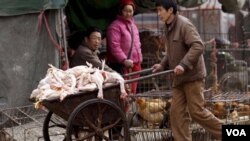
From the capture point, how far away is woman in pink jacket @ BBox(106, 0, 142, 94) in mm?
11688

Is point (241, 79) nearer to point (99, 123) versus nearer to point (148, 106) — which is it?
point (148, 106)

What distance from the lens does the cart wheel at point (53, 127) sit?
371 inches

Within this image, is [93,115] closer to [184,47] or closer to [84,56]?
[184,47]

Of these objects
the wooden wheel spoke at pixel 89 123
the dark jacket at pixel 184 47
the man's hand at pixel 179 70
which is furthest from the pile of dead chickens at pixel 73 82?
the dark jacket at pixel 184 47

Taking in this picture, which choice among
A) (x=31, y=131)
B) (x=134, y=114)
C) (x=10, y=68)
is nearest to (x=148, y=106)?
(x=134, y=114)

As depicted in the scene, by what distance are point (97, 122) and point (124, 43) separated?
3.31 meters

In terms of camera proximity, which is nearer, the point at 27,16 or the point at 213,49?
the point at 27,16

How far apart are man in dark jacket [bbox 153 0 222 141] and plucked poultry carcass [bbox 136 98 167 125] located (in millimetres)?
465

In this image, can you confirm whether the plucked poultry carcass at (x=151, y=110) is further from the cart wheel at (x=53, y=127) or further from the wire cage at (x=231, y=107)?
the cart wheel at (x=53, y=127)

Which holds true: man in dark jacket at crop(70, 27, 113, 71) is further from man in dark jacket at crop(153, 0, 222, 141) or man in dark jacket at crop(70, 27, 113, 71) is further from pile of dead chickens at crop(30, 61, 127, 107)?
man in dark jacket at crop(153, 0, 222, 141)

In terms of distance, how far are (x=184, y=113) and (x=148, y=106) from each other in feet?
2.10

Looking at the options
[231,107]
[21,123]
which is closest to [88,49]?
[21,123]

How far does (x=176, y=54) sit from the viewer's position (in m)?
9.15

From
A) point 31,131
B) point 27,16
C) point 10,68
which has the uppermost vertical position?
point 27,16
